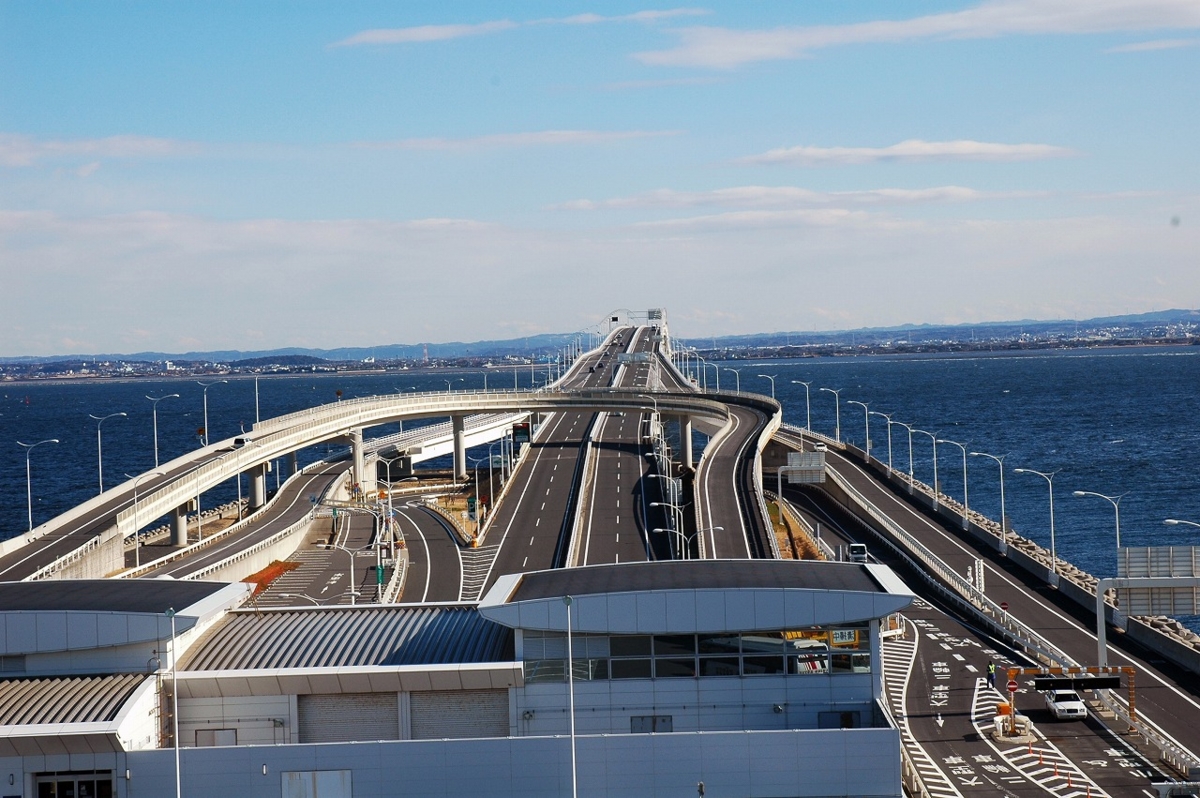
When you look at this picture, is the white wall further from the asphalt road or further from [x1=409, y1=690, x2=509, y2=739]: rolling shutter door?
the asphalt road

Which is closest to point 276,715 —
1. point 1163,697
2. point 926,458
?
point 1163,697

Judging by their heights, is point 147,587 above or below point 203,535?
above

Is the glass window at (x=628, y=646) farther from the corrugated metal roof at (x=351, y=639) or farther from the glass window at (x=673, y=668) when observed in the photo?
the corrugated metal roof at (x=351, y=639)

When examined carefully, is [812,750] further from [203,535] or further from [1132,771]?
[203,535]

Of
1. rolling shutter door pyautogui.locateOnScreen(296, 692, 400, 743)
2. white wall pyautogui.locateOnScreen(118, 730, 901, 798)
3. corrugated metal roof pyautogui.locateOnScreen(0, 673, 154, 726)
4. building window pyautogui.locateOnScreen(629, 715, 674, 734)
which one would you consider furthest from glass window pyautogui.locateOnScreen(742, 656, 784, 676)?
corrugated metal roof pyautogui.locateOnScreen(0, 673, 154, 726)

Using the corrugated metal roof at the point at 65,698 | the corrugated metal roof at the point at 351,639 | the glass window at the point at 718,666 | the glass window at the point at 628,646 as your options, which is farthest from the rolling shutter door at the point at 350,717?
the glass window at the point at 718,666
